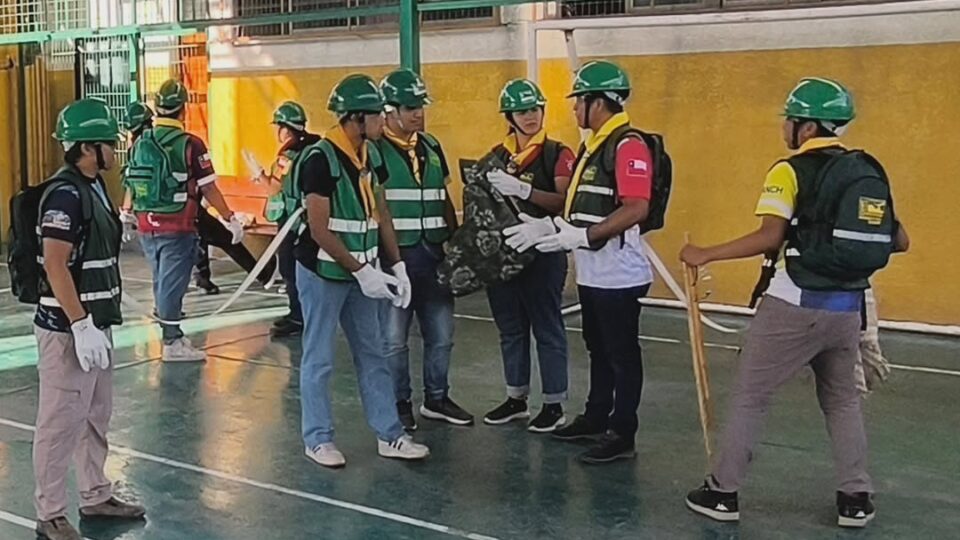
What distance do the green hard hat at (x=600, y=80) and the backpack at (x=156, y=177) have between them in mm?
3242

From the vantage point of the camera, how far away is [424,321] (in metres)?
5.94

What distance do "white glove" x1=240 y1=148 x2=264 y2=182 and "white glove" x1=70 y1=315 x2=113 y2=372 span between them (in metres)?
7.95

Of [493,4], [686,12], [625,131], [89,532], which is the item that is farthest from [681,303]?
[89,532]

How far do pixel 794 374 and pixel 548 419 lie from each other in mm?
1665

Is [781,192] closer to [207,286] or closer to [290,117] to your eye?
[290,117]

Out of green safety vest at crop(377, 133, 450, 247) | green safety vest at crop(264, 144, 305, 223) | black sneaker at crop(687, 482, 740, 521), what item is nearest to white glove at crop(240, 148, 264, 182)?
green safety vest at crop(264, 144, 305, 223)

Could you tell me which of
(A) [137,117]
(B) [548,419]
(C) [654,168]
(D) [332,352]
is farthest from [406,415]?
(A) [137,117]

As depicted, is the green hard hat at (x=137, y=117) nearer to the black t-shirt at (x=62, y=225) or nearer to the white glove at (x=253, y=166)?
the black t-shirt at (x=62, y=225)

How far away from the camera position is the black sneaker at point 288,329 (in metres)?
8.44

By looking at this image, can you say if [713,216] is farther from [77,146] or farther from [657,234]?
[77,146]

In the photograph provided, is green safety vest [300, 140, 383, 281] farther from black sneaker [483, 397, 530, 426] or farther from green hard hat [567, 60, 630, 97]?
black sneaker [483, 397, 530, 426]

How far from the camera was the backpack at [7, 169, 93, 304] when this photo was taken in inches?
165

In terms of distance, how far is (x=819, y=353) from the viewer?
444cm

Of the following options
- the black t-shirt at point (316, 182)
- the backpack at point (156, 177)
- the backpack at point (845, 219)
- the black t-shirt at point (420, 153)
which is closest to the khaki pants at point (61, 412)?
Result: the black t-shirt at point (316, 182)
